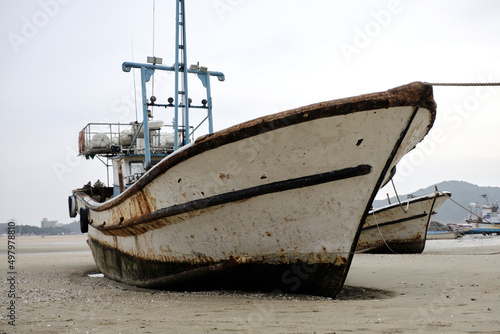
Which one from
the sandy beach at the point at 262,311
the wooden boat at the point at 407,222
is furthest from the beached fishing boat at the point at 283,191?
the wooden boat at the point at 407,222

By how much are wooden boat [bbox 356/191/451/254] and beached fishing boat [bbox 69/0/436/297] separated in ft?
29.5

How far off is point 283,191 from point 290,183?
0.12 meters

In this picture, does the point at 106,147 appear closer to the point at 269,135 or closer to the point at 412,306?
the point at 269,135

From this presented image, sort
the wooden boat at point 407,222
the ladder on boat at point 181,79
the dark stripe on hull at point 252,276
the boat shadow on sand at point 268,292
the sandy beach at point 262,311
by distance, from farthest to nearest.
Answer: the wooden boat at point 407,222
the ladder on boat at point 181,79
the boat shadow on sand at point 268,292
the dark stripe on hull at point 252,276
the sandy beach at point 262,311

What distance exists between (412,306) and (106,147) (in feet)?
27.6

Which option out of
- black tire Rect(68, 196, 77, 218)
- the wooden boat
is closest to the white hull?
black tire Rect(68, 196, 77, 218)

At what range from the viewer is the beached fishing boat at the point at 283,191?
168 inches

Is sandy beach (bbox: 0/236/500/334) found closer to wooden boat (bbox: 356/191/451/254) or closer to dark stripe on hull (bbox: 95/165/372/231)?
dark stripe on hull (bbox: 95/165/372/231)

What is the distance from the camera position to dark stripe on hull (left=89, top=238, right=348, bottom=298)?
4.73m

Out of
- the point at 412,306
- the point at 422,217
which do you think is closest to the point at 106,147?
the point at 412,306

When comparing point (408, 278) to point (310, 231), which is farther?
point (408, 278)

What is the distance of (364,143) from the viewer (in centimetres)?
439

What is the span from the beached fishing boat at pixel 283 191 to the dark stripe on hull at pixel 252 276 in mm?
12

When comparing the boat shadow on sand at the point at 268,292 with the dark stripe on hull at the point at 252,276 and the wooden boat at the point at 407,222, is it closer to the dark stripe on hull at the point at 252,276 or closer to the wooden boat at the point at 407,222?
the dark stripe on hull at the point at 252,276
